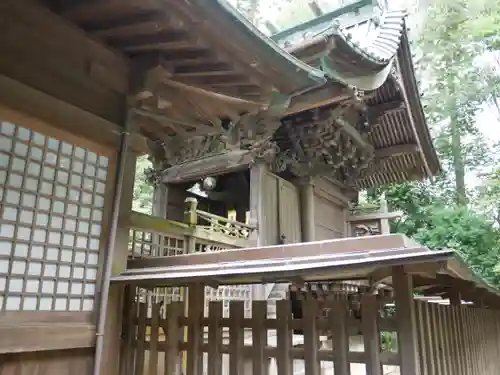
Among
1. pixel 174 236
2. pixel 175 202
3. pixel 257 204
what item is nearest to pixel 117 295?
pixel 174 236

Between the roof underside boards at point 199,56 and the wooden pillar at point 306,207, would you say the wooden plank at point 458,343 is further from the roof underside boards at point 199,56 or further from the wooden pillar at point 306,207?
the wooden pillar at point 306,207

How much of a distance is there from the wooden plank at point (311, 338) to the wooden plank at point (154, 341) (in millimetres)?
1602

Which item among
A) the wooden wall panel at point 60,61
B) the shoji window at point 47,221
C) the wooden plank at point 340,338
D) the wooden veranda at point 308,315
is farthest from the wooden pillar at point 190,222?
the wooden plank at point 340,338

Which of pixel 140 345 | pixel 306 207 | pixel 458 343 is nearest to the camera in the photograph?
pixel 140 345

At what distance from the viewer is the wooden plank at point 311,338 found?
3268 mm

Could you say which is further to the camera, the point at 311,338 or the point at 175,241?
the point at 175,241

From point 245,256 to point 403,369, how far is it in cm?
153

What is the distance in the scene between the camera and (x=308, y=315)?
3338 mm

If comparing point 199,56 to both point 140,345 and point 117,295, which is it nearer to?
point 117,295

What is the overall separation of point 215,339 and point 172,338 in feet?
1.62

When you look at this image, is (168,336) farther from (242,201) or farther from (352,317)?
(242,201)

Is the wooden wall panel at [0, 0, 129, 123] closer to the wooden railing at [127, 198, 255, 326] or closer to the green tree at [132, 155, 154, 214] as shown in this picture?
the wooden railing at [127, 198, 255, 326]

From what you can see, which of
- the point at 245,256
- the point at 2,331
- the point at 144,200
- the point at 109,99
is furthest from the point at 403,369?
the point at 144,200

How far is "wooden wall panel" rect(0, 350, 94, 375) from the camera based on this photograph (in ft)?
10.1
